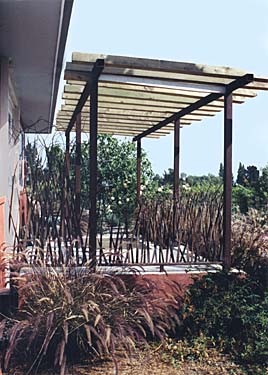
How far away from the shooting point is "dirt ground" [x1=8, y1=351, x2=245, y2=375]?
3471 millimetres

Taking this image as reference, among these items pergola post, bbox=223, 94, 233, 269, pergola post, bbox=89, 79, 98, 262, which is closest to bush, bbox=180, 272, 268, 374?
pergola post, bbox=223, 94, 233, 269

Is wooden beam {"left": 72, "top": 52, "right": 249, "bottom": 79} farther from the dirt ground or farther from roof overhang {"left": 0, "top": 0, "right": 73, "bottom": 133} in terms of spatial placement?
the dirt ground

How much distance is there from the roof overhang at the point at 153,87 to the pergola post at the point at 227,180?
0.25 meters

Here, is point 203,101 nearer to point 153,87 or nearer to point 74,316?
point 153,87

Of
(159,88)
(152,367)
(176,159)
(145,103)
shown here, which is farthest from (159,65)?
(176,159)

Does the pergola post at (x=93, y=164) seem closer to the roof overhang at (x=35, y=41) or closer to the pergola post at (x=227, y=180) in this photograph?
the roof overhang at (x=35, y=41)

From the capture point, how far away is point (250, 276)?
15.4 ft

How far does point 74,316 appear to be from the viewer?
132 inches

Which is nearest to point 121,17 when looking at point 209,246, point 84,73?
point 84,73

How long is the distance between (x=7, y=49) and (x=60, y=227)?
70.5 inches

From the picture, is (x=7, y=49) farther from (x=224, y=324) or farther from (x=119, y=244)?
(x=224, y=324)

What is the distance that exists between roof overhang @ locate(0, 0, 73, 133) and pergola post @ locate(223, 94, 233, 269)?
178 cm

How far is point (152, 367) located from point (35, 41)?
295 cm

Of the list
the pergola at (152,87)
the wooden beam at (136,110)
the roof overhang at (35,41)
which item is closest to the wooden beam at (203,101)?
the pergola at (152,87)
